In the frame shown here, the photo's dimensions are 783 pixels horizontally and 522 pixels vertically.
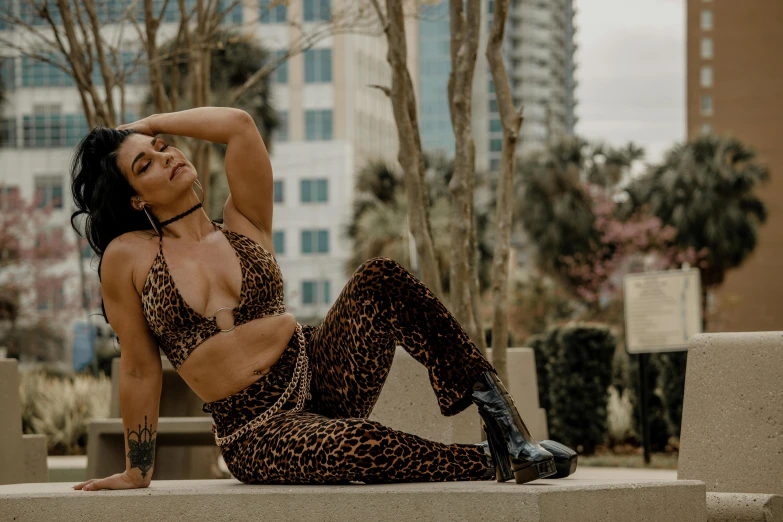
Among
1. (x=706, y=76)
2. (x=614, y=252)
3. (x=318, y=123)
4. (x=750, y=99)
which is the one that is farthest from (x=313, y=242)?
(x=706, y=76)

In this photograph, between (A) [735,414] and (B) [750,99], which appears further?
(B) [750,99]

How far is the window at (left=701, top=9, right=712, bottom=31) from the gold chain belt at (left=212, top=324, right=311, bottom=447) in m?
84.6

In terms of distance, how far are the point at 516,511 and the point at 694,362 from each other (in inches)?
63.9

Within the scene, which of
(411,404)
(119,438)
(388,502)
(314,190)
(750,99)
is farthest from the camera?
(750,99)

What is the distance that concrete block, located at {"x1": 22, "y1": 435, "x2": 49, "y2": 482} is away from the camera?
19.4 feet

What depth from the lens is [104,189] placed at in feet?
12.7

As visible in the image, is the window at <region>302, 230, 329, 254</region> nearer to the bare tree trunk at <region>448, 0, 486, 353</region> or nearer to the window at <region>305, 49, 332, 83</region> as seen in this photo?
the window at <region>305, 49, 332, 83</region>

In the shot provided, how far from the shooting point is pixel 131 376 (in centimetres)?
373

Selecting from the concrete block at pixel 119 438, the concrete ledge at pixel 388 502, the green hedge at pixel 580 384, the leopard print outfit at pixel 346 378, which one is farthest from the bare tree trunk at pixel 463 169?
the green hedge at pixel 580 384

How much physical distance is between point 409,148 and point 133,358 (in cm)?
312

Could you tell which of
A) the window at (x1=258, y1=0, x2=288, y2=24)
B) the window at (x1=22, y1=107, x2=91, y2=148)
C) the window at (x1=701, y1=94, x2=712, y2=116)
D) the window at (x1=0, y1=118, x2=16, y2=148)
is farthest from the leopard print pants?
the window at (x1=701, y1=94, x2=712, y2=116)

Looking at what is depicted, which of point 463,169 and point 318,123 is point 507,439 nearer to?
point 463,169

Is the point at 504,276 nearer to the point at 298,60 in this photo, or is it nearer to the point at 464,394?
the point at 464,394

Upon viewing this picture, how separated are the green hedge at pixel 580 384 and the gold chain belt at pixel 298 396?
9.11 metres
